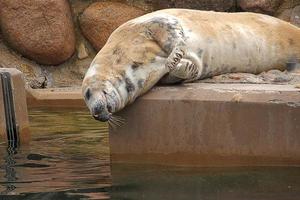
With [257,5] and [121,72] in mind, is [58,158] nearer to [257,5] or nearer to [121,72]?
[121,72]

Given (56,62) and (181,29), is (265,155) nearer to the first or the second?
(181,29)

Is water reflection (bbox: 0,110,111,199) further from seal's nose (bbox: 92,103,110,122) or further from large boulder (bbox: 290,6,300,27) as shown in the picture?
large boulder (bbox: 290,6,300,27)

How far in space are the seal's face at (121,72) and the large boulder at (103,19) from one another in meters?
2.99

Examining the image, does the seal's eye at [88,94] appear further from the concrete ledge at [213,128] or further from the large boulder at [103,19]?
the large boulder at [103,19]

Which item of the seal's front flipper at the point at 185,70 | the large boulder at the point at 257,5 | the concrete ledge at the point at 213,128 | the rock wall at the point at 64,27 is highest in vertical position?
the seal's front flipper at the point at 185,70

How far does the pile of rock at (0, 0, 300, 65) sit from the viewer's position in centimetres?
750

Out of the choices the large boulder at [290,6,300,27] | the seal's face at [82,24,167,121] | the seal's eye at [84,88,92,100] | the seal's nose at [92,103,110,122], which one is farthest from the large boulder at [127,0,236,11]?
the seal's nose at [92,103,110,122]

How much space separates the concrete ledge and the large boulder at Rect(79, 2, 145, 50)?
11.7ft

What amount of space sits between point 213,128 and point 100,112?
61 cm

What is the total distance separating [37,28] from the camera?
7.50 metres

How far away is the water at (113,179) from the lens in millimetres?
3248

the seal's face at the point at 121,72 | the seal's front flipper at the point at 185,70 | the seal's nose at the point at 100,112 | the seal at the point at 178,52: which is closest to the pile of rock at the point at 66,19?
the seal at the point at 178,52

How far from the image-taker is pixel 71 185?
11.4ft

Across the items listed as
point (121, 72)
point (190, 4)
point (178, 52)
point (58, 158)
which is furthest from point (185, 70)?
point (190, 4)
